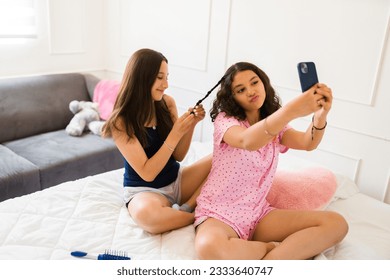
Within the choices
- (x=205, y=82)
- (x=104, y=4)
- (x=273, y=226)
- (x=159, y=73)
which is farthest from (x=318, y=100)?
(x=104, y=4)

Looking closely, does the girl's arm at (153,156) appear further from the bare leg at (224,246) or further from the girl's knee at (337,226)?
the girl's knee at (337,226)

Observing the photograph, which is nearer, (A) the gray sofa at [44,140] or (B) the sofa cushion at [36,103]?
(A) the gray sofa at [44,140]

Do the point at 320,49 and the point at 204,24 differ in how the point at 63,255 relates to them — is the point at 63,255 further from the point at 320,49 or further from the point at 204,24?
the point at 204,24

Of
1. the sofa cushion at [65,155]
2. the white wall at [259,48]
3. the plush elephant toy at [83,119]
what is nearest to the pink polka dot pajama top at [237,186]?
the white wall at [259,48]

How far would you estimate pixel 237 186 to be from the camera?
1.43 metres

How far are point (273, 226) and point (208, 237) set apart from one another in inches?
11.1

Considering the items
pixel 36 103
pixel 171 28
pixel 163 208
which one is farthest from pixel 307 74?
pixel 36 103

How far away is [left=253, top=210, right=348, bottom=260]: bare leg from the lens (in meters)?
1.27

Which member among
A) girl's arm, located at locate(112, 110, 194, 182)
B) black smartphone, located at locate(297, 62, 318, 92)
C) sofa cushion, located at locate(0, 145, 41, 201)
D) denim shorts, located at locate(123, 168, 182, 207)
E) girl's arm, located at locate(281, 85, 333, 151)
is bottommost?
sofa cushion, located at locate(0, 145, 41, 201)

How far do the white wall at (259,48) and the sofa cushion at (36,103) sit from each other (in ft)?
0.64

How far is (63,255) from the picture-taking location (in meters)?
1.25

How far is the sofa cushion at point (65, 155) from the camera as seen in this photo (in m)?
2.17

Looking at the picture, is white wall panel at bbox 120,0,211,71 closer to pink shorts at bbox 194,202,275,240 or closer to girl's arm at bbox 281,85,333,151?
girl's arm at bbox 281,85,333,151

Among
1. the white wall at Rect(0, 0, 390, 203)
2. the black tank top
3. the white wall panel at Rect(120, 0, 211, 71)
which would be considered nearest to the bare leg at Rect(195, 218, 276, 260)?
the black tank top
